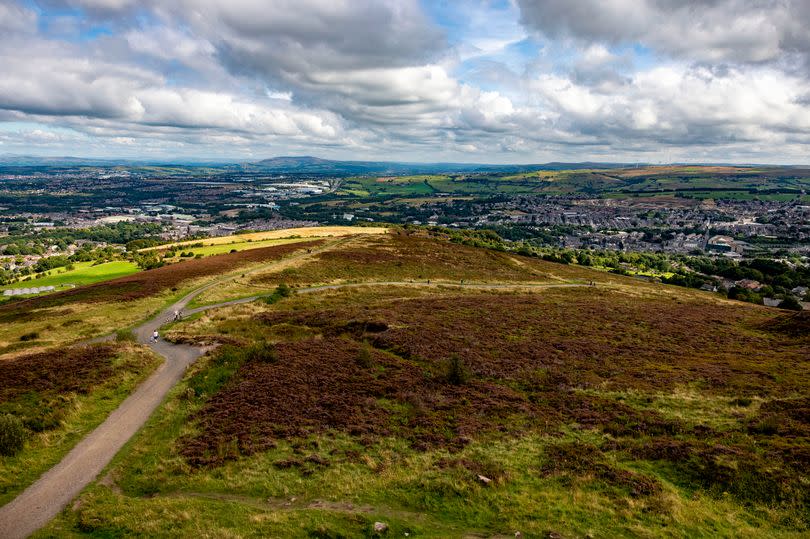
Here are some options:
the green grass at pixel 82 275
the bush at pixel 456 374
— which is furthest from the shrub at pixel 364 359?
the green grass at pixel 82 275

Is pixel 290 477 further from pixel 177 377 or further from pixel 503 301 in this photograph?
pixel 503 301

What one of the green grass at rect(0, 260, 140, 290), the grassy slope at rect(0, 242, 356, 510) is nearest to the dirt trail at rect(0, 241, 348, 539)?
the grassy slope at rect(0, 242, 356, 510)

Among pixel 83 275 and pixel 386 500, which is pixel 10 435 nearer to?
pixel 386 500

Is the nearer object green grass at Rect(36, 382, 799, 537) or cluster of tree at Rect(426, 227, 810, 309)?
green grass at Rect(36, 382, 799, 537)

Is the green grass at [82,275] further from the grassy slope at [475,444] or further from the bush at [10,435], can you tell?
the bush at [10,435]

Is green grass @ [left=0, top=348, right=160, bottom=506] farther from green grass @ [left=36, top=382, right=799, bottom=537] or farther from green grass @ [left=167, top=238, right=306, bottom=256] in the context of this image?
green grass @ [left=167, top=238, right=306, bottom=256]

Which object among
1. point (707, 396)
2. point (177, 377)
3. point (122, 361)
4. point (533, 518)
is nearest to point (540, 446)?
point (533, 518)
